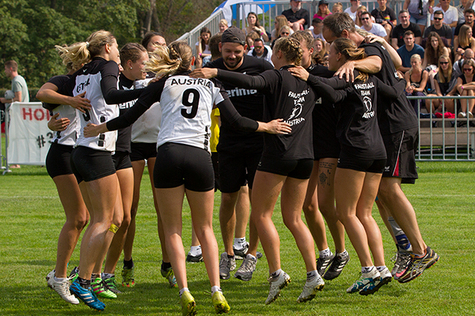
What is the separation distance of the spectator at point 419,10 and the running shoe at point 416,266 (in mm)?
13037

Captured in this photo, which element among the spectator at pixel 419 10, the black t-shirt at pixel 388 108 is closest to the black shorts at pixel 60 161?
the black t-shirt at pixel 388 108

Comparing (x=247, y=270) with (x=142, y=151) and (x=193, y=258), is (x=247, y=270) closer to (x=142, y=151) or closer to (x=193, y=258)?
(x=193, y=258)

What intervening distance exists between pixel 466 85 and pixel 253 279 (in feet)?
33.5

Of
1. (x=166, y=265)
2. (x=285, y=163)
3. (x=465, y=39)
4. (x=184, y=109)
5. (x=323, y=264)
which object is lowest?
(x=323, y=264)

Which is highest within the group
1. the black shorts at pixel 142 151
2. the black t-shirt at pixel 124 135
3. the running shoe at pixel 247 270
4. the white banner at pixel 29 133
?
the black t-shirt at pixel 124 135

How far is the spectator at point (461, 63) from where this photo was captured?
47.3 feet

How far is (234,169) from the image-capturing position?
6.00 metres

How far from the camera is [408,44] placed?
15.5 meters

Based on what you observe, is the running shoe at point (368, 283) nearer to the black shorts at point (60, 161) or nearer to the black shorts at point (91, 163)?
the black shorts at point (91, 163)

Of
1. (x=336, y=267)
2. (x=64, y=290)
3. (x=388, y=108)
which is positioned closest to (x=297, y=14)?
(x=388, y=108)

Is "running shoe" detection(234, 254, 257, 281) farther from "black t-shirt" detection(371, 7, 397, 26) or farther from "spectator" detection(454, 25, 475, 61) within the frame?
"black t-shirt" detection(371, 7, 397, 26)

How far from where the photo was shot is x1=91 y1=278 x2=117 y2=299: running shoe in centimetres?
511

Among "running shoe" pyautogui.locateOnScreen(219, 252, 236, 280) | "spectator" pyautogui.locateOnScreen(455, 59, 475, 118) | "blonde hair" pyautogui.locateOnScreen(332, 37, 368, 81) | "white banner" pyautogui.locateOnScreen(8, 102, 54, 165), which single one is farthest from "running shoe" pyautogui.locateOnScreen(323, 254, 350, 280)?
"white banner" pyautogui.locateOnScreen(8, 102, 54, 165)

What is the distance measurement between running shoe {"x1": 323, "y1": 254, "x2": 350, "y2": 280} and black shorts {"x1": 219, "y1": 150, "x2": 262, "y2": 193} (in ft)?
3.76
